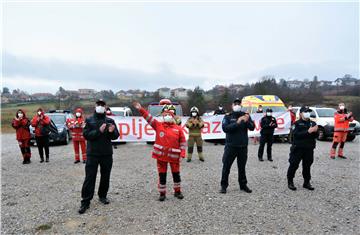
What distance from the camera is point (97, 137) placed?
464 centimetres

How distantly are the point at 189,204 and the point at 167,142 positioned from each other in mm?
1263

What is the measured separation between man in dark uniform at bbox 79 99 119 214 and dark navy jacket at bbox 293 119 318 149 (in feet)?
12.9

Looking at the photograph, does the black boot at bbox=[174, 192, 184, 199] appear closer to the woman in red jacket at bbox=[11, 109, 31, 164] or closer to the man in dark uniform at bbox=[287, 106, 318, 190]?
the man in dark uniform at bbox=[287, 106, 318, 190]

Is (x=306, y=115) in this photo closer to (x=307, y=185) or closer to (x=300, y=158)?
(x=300, y=158)

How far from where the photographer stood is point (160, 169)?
507 cm

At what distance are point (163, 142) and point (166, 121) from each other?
42 cm

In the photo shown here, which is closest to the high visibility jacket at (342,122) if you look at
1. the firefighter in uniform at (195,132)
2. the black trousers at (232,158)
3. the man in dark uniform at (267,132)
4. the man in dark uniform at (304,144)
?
the man in dark uniform at (267,132)

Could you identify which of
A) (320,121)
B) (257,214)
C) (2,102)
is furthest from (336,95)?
(2,102)

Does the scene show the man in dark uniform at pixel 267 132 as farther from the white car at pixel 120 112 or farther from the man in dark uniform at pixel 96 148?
the white car at pixel 120 112

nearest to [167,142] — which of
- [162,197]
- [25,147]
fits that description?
[162,197]

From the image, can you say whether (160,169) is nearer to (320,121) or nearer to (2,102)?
(320,121)

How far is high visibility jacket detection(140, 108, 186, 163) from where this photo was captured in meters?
4.96

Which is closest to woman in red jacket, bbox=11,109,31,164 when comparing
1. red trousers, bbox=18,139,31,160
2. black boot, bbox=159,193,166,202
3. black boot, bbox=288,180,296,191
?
red trousers, bbox=18,139,31,160

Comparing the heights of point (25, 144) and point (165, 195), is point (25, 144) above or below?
above
